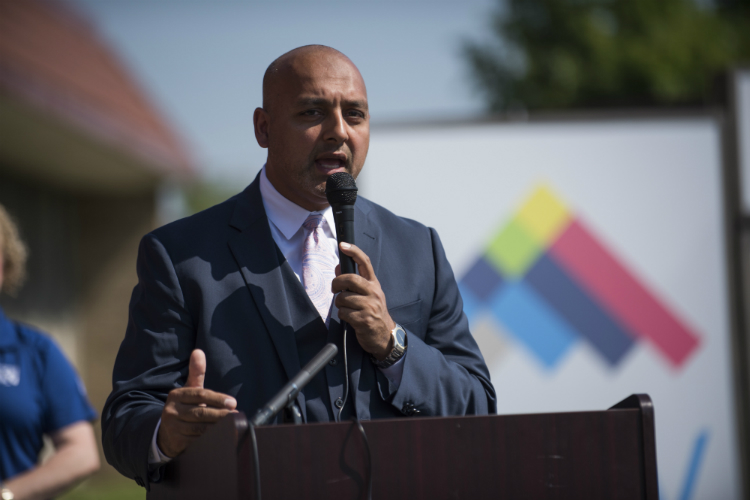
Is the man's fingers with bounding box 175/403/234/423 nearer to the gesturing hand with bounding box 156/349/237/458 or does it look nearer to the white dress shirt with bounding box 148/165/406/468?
the gesturing hand with bounding box 156/349/237/458

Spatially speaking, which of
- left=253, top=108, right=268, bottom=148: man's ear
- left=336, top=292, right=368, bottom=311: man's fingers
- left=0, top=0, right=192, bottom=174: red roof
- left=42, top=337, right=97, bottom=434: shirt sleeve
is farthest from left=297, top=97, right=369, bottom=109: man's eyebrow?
left=0, top=0, right=192, bottom=174: red roof

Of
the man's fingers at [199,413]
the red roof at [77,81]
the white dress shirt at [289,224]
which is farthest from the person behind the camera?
the red roof at [77,81]

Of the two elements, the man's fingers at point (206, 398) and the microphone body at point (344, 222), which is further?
the microphone body at point (344, 222)

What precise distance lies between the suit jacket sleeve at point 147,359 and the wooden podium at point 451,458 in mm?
267

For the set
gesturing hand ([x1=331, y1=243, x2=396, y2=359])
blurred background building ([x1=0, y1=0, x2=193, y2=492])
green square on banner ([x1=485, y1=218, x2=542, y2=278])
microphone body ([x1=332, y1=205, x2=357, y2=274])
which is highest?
blurred background building ([x1=0, y1=0, x2=193, y2=492])

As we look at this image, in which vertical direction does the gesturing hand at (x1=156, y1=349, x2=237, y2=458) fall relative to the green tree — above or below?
below

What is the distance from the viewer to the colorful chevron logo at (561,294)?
4832mm

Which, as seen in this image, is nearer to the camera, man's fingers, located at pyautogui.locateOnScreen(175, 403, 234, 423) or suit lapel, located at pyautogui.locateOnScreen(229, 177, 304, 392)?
man's fingers, located at pyautogui.locateOnScreen(175, 403, 234, 423)

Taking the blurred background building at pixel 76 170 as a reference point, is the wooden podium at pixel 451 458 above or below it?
below

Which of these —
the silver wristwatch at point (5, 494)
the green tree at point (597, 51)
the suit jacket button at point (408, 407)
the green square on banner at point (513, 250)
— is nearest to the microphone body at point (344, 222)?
the suit jacket button at point (408, 407)

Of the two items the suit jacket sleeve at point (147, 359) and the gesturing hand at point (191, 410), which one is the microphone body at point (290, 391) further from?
the suit jacket sleeve at point (147, 359)

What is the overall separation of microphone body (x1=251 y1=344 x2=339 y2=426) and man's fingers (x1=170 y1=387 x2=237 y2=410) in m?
0.10

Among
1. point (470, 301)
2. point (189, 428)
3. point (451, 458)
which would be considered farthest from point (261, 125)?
point (470, 301)

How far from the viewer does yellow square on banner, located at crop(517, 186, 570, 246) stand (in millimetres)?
4883
